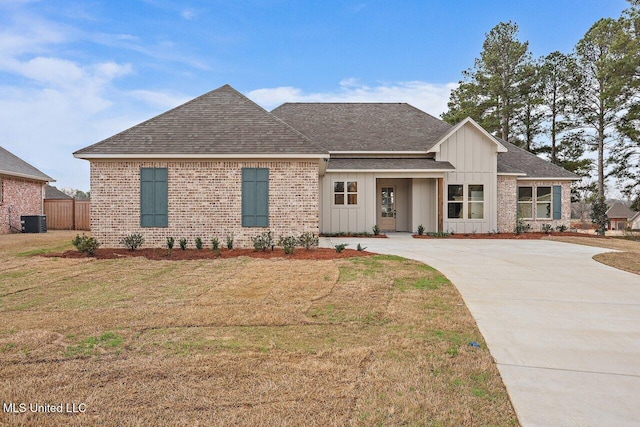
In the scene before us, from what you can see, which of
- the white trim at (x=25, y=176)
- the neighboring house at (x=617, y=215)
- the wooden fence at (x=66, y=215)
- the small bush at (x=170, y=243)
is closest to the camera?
the small bush at (x=170, y=243)

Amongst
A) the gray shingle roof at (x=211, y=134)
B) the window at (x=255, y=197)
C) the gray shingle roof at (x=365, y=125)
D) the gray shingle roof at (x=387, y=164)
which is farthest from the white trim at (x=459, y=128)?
the window at (x=255, y=197)

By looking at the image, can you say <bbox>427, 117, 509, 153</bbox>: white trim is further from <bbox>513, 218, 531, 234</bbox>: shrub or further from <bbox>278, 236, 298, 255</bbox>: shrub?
<bbox>278, 236, 298, 255</bbox>: shrub

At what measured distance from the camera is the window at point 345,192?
17.0 meters

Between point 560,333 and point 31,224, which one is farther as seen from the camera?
point 31,224

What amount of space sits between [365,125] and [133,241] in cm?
1371

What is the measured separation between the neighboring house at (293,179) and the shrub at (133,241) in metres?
0.29

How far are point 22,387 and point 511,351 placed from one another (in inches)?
184

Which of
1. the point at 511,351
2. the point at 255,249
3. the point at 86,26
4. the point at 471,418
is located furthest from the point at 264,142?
the point at 471,418

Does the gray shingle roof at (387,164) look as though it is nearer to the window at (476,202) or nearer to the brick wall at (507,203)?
the window at (476,202)

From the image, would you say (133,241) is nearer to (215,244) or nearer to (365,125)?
(215,244)

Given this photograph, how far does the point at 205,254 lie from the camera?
Result: 11008 mm

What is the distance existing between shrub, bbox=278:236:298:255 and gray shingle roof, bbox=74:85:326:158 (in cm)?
284

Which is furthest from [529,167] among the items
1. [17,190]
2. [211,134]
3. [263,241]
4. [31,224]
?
[17,190]

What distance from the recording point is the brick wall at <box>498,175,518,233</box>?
1892 cm
